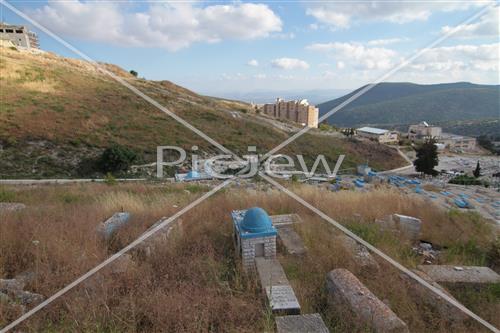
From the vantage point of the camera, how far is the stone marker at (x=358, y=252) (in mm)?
3578

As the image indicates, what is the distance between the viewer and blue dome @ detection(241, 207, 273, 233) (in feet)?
11.8

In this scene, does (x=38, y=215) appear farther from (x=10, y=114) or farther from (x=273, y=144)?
(x=273, y=144)

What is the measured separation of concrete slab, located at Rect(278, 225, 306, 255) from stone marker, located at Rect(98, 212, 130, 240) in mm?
2632

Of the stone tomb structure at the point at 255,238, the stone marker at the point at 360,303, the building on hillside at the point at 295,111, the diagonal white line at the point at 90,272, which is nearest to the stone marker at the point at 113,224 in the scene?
the diagonal white line at the point at 90,272

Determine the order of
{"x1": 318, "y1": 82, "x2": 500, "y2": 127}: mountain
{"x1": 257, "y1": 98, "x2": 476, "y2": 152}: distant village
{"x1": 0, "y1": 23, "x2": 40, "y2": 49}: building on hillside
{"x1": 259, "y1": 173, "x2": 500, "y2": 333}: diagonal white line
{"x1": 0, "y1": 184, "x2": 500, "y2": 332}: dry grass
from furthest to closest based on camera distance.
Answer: {"x1": 318, "y1": 82, "x2": 500, "y2": 127}: mountain < {"x1": 257, "y1": 98, "x2": 476, "y2": 152}: distant village < {"x1": 0, "y1": 23, "x2": 40, "y2": 49}: building on hillside < {"x1": 259, "y1": 173, "x2": 500, "y2": 333}: diagonal white line < {"x1": 0, "y1": 184, "x2": 500, "y2": 332}: dry grass

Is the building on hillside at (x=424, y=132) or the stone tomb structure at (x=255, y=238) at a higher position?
the building on hillside at (x=424, y=132)

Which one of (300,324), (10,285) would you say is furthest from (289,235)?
(10,285)

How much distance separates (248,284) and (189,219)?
210 cm

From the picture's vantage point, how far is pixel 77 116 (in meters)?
18.1

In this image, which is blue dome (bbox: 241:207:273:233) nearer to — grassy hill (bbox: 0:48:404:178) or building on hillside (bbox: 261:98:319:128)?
grassy hill (bbox: 0:48:404:178)

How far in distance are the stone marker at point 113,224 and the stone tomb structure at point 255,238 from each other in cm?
205

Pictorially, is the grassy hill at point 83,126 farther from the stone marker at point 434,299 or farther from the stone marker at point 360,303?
the stone marker at point 434,299

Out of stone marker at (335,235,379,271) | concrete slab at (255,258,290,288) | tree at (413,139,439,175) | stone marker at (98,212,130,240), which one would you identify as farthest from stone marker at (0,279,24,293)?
tree at (413,139,439,175)

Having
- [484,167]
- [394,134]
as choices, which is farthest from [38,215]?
[394,134]
